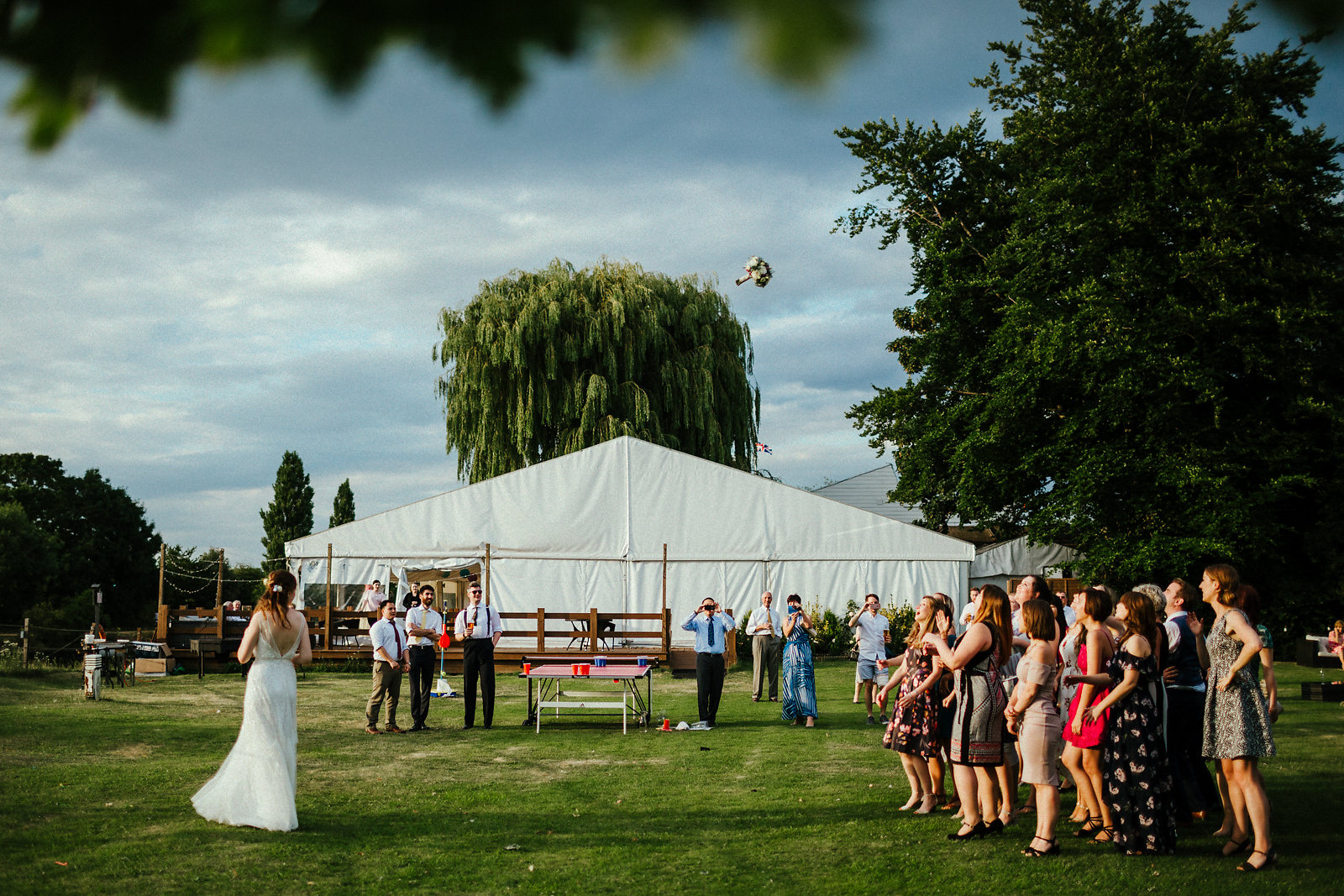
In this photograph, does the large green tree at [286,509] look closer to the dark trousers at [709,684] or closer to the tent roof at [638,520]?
the tent roof at [638,520]

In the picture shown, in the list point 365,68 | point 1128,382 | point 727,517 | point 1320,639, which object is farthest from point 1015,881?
point 727,517

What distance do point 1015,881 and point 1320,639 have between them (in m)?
20.1

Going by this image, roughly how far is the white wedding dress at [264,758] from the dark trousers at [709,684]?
7425mm

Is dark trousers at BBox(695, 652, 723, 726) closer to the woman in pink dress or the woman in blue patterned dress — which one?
the woman in blue patterned dress

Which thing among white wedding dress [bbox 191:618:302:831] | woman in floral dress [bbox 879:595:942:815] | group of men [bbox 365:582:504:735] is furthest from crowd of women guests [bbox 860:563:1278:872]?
group of men [bbox 365:582:504:735]

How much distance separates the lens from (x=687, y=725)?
14875 millimetres

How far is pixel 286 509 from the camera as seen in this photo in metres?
62.8

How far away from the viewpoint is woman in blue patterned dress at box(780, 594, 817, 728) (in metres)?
14.8

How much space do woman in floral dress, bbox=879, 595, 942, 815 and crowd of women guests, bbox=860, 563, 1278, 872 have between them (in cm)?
56

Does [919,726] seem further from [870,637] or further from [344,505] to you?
[344,505]

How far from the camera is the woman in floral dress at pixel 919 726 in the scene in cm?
855

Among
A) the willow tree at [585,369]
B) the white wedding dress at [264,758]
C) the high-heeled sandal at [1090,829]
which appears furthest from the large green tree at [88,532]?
the high-heeled sandal at [1090,829]

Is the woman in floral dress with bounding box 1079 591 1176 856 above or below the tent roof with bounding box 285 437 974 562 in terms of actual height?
below

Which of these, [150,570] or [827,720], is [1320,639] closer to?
[827,720]
